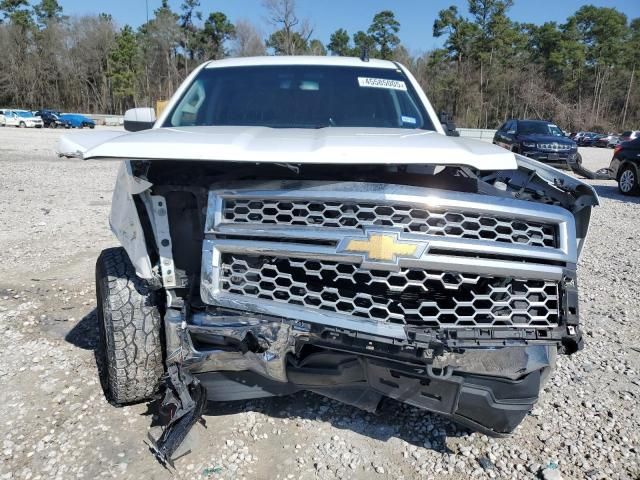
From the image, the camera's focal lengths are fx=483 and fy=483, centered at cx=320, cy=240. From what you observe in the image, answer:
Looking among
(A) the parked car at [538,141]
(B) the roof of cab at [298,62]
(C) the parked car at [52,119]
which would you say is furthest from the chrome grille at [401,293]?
(C) the parked car at [52,119]

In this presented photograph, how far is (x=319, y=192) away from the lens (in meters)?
1.96

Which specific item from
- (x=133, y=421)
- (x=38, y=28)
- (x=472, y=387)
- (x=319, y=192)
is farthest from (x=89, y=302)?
(x=38, y=28)

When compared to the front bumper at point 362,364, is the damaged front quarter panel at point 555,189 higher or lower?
higher

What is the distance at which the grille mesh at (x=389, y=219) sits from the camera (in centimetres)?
194

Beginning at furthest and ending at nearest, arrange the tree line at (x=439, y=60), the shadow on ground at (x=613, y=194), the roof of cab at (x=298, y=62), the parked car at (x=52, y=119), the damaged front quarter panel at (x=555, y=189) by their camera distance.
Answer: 1. the tree line at (x=439, y=60)
2. the parked car at (x=52, y=119)
3. the shadow on ground at (x=613, y=194)
4. the roof of cab at (x=298, y=62)
5. the damaged front quarter panel at (x=555, y=189)

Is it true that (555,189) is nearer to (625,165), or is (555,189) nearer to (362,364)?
(362,364)

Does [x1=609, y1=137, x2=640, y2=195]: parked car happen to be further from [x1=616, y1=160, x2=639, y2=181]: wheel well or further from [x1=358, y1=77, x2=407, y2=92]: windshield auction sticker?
[x1=358, y1=77, x2=407, y2=92]: windshield auction sticker

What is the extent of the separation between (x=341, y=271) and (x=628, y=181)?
11.3 m

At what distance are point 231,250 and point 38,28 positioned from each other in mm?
76410

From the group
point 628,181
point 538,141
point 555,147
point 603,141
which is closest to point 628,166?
point 628,181

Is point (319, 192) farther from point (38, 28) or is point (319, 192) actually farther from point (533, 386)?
point (38, 28)

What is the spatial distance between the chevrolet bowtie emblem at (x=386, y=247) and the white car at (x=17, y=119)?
44.7m

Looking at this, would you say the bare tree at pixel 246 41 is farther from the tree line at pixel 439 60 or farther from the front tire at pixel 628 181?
the front tire at pixel 628 181

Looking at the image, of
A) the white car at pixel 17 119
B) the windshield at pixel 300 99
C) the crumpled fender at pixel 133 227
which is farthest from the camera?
the white car at pixel 17 119
